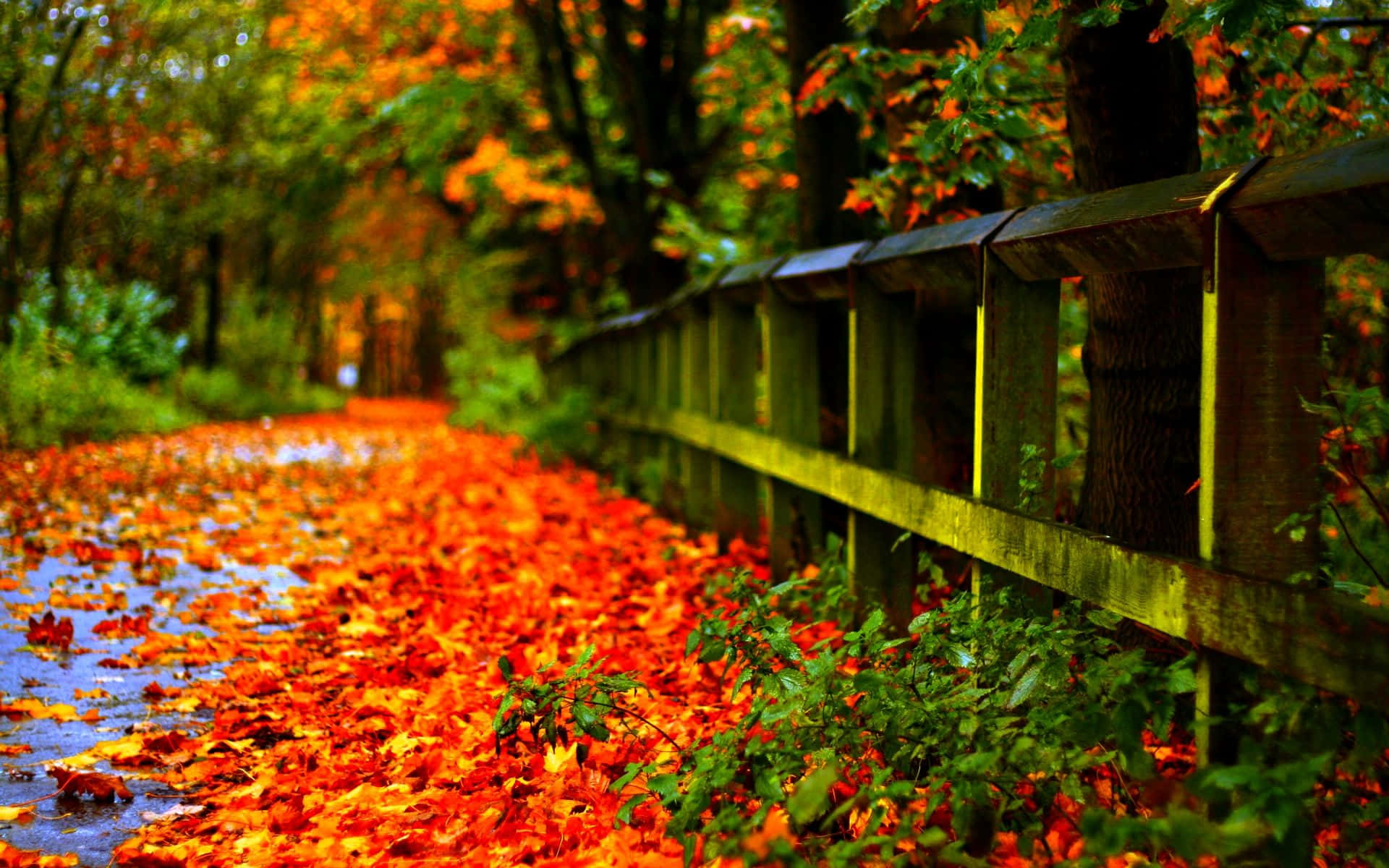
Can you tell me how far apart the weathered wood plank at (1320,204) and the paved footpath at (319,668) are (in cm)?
187

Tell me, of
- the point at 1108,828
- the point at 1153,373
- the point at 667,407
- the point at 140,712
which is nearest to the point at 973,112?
the point at 1153,373

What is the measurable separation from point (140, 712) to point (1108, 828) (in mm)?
3446

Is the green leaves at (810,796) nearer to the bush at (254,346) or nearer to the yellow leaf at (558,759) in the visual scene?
the yellow leaf at (558,759)

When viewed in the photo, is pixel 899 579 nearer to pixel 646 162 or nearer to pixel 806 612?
pixel 806 612

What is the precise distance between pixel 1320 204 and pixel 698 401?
552cm

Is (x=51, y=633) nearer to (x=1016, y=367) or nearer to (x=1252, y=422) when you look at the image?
(x=1016, y=367)

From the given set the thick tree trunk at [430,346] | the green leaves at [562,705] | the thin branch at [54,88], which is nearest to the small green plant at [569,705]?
the green leaves at [562,705]

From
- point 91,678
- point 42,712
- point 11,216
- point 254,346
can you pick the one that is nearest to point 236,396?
point 254,346

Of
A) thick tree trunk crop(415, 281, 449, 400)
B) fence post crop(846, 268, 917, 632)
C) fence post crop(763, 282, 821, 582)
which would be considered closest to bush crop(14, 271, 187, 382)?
fence post crop(763, 282, 821, 582)

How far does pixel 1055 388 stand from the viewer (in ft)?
11.2

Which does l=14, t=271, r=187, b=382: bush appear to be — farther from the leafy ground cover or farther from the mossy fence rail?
the mossy fence rail

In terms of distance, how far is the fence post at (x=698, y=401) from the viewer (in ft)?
24.3

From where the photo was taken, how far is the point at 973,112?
3.54m

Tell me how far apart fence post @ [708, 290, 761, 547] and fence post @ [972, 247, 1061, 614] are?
3.23 metres
